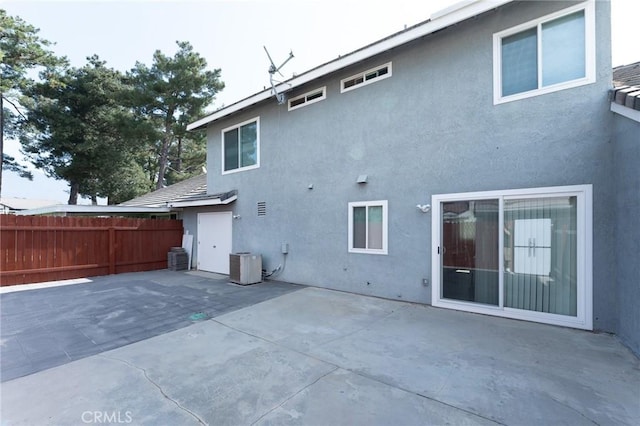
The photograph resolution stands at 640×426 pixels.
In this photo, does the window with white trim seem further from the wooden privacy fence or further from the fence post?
the fence post

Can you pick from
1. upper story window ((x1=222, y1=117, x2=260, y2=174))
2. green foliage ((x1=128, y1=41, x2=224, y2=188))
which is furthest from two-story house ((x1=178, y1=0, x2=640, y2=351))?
green foliage ((x1=128, y1=41, x2=224, y2=188))

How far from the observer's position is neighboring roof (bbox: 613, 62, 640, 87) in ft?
15.0

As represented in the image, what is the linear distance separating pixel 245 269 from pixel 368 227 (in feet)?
12.6

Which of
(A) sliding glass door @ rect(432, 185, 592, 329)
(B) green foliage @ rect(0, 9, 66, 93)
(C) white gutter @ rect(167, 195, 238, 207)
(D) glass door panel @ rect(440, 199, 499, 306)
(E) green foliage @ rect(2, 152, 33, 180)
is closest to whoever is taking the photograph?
(A) sliding glass door @ rect(432, 185, 592, 329)

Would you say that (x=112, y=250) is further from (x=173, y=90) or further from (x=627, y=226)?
(x=627, y=226)

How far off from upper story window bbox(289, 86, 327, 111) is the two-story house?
0.11 ft

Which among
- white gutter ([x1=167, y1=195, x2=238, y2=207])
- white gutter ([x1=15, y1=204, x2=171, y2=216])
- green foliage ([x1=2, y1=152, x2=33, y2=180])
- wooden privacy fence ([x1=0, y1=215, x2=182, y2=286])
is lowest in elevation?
wooden privacy fence ([x1=0, y1=215, x2=182, y2=286])

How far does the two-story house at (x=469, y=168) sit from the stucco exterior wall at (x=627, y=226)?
5 centimetres

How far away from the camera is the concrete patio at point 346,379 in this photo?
8.38 feet

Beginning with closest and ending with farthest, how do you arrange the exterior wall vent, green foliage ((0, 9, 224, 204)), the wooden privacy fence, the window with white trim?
the window with white trim < the wooden privacy fence < the exterior wall vent < green foliage ((0, 9, 224, 204))

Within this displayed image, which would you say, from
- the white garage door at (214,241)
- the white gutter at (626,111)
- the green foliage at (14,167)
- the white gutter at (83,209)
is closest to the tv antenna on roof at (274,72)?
the white garage door at (214,241)

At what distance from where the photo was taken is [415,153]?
616 centimetres

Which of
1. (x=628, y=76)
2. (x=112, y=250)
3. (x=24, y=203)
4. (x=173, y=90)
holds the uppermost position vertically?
(x=173, y=90)

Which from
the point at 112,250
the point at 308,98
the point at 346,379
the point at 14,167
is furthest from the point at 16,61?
the point at 346,379
